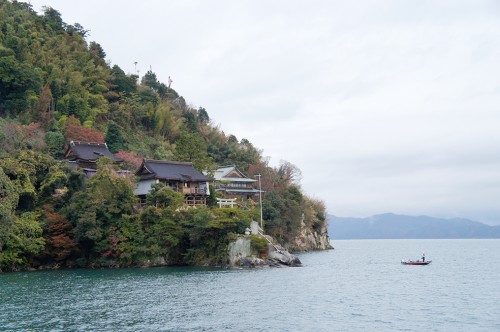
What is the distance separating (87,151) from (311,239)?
124 feet

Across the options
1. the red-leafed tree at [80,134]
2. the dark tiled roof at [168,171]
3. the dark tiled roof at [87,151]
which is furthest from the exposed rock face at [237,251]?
the red-leafed tree at [80,134]

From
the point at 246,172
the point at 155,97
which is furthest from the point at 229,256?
the point at 155,97

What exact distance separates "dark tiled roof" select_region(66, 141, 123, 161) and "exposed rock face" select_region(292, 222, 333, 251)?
2839 centimetres

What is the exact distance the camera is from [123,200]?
44.4 meters

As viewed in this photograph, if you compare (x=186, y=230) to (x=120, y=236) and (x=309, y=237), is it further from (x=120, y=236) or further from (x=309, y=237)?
(x=309, y=237)

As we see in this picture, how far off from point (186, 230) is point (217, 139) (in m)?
38.3

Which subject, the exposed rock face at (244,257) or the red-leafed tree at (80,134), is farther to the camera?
the red-leafed tree at (80,134)

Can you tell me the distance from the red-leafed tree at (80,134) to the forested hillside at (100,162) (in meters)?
0.15

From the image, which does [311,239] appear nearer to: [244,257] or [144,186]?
[144,186]

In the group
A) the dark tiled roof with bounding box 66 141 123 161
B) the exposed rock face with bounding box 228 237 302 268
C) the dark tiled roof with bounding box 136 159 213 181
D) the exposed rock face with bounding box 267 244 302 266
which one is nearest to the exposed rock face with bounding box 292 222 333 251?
the dark tiled roof with bounding box 136 159 213 181

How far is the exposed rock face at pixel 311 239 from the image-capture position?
71.8 m

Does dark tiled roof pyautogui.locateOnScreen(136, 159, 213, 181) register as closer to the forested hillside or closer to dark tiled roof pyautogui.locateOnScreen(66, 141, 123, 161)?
the forested hillside

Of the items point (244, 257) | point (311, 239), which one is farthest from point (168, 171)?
point (311, 239)

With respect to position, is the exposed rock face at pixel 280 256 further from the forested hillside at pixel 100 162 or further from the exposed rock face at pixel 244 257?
the forested hillside at pixel 100 162
